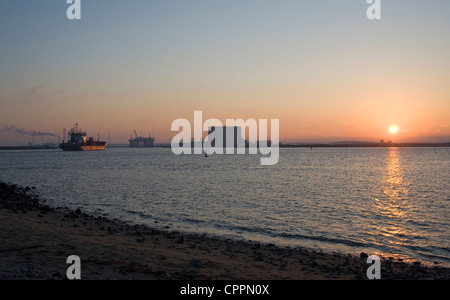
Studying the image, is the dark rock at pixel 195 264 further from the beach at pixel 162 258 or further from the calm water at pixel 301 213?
the calm water at pixel 301 213

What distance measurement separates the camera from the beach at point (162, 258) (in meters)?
11.0

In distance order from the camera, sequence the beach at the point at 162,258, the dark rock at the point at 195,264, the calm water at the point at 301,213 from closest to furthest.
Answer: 1. the beach at the point at 162,258
2. the dark rock at the point at 195,264
3. the calm water at the point at 301,213

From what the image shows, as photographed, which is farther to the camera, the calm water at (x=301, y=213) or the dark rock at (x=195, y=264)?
the calm water at (x=301, y=213)

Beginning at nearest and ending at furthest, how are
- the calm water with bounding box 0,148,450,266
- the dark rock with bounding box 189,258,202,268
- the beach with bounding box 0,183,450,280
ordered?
the beach with bounding box 0,183,450,280 < the dark rock with bounding box 189,258,202,268 < the calm water with bounding box 0,148,450,266

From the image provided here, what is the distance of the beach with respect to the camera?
1100 centimetres

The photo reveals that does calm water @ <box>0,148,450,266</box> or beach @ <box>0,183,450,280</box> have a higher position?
beach @ <box>0,183,450,280</box>

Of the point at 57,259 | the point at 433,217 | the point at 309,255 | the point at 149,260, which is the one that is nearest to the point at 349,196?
the point at 433,217

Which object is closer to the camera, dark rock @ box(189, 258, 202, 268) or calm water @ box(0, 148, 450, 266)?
dark rock @ box(189, 258, 202, 268)

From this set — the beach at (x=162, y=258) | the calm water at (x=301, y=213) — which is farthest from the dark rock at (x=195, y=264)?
the calm water at (x=301, y=213)

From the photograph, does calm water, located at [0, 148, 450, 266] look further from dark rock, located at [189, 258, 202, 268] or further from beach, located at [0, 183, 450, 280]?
dark rock, located at [189, 258, 202, 268]

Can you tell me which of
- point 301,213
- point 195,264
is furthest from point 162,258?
point 301,213

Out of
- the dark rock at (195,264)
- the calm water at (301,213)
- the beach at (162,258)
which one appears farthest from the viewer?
the calm water at (301,213)

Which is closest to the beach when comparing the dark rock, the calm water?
the dark rock

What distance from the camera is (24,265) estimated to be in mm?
10781
